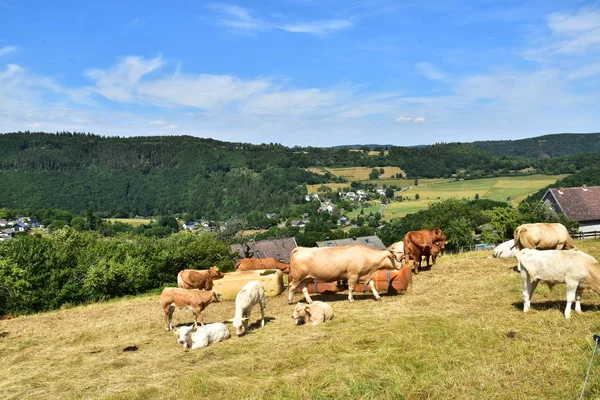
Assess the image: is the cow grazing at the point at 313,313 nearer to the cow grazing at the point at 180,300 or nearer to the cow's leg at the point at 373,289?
the cow's leg at the point at 373,289

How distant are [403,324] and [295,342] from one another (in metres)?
3.07

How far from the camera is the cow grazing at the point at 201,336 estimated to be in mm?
12742

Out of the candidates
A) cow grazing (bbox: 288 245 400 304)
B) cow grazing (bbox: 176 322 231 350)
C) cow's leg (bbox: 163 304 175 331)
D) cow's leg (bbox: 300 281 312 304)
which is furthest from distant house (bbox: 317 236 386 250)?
cow grazing (bbox: 176 322 231 350)

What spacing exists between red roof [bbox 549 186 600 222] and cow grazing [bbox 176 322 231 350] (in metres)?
55.5

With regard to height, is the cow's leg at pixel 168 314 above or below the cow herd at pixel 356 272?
below

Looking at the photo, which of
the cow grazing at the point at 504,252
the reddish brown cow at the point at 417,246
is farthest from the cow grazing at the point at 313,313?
the cow grazing at the point at 504,252

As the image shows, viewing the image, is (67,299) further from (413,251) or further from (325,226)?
(325,226)

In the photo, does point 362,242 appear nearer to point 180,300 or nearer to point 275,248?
point 275,248

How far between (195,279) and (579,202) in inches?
2259

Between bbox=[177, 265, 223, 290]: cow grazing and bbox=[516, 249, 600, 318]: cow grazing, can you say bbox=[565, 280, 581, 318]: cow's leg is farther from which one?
bbox=[177, 265, 223, 290]: cow grazing

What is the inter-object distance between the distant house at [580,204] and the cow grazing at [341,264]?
4820cm

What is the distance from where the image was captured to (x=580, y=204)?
192 feet

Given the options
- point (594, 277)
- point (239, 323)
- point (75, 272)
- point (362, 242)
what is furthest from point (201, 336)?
point (362, 242)

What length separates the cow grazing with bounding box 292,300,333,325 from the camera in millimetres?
14133
